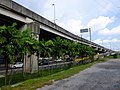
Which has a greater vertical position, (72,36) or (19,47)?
(72,36)

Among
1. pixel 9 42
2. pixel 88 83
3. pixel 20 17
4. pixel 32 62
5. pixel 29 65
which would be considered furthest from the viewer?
pixel 32 62

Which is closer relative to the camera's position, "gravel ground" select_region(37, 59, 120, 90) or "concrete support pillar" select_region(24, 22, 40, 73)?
"gravel ground" select_region(37, 59, 120, 90)

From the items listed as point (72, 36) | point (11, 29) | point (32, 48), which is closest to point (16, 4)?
point (32, 48)

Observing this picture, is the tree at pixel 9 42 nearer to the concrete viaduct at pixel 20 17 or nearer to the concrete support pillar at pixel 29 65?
the concrete viaduct at pixel 20 17

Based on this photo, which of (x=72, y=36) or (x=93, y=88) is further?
(x=72, y=36)

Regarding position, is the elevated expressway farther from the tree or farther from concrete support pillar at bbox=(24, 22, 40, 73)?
the tree

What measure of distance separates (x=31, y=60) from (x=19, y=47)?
13582 millimetres

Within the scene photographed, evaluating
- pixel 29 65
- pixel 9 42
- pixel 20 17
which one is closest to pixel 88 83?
pixel 9 42

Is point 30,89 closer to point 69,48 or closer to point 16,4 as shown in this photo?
point 16,4

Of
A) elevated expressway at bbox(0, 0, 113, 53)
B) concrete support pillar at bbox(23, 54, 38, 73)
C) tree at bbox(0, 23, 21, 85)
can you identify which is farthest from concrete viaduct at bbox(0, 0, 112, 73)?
tree at bbox(0, 23, 21, 85)

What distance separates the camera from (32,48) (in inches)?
906

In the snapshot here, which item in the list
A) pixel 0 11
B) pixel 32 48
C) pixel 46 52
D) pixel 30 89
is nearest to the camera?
pixel 30 89

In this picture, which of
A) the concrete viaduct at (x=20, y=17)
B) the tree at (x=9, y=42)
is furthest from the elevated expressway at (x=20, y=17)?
the tree at (x=9, y=42)

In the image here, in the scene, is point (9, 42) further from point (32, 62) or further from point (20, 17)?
point (32, 62)
